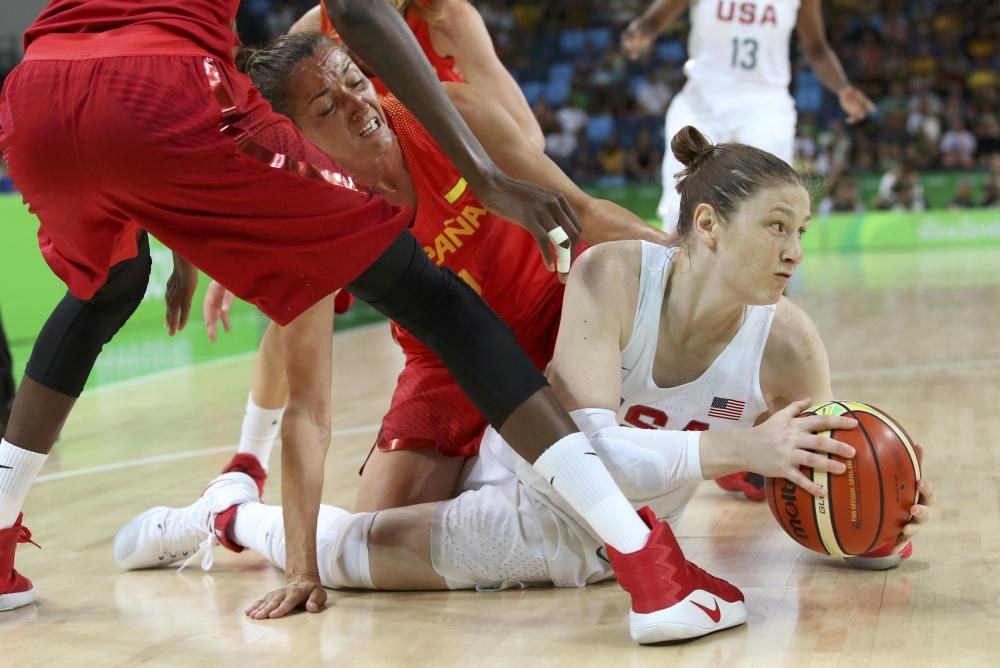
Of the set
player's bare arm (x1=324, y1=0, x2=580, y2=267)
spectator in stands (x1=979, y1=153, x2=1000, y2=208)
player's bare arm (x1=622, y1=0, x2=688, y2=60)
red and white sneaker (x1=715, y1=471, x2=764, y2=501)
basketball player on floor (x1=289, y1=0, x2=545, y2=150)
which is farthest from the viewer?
spectator in stands (x1=979, y1=153, x2=1000, y2=208)

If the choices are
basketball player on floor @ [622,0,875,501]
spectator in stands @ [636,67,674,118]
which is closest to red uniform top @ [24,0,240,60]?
basketball player on floor @ [622,0,875,501]

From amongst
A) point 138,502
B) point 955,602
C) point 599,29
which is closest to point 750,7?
point 138,502

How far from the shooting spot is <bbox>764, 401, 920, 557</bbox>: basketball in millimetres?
2607

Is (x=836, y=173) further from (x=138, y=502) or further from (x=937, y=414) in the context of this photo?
(x=138, y=502)

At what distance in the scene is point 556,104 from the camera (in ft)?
65.9

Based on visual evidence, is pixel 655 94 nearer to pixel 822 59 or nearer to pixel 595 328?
pixel 822 59

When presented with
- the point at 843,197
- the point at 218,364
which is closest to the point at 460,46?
the point at 218,364

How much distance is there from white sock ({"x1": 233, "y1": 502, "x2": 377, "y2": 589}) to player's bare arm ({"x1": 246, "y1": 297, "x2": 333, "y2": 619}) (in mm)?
126

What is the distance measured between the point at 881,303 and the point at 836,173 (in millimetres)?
8393

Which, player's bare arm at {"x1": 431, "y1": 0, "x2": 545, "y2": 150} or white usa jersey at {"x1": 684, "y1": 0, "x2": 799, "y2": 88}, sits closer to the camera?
player's bare arm at {"x1": 431, "y1": 0, "x2": 545, "y2": 150}

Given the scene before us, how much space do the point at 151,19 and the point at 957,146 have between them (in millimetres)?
17807

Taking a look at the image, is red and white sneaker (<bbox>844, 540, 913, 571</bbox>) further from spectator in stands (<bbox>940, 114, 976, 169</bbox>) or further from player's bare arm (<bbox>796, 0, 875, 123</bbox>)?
spectator in stands (<bbox>940, 114, 976, 169</bbox>)

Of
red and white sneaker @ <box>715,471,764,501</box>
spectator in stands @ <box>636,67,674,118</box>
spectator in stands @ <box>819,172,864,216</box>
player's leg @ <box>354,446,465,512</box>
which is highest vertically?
player's leg @ <box>354,446,465,512</box>

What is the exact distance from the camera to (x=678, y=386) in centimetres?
295
